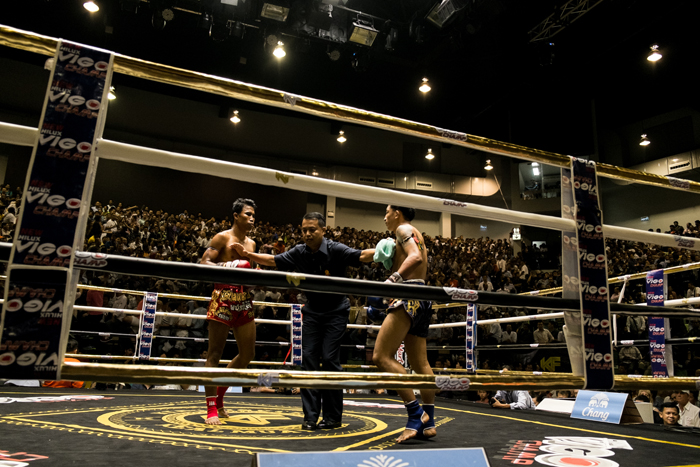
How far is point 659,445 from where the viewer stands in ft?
7.04

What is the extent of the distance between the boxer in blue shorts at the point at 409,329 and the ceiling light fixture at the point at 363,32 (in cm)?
665

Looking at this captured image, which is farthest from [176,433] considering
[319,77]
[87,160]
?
[319,77]

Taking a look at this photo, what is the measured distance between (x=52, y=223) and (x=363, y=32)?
8073 mm

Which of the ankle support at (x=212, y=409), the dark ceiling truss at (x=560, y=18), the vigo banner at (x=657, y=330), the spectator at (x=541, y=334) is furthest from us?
the dark ceiling truss at (x=560, y=18)

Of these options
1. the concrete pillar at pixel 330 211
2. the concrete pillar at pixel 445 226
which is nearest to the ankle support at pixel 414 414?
the concrete pillar at pixel 330 211

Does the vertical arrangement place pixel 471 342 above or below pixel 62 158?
below

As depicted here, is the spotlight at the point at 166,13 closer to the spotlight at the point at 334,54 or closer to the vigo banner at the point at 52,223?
the spotlight at the point at 334,54

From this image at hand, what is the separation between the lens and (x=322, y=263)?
9.05 feet

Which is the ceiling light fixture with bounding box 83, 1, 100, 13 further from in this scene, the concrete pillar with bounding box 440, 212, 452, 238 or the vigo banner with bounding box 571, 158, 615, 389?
the concrete pillar with bounding box 440, 212, 452, 238

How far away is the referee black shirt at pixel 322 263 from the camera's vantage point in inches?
107

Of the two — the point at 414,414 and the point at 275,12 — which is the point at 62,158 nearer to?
the point at 414,414

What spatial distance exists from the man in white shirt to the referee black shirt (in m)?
2.87

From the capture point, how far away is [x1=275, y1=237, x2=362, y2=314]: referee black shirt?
2.72 metres

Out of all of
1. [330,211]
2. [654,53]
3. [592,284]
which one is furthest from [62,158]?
[330,211]
